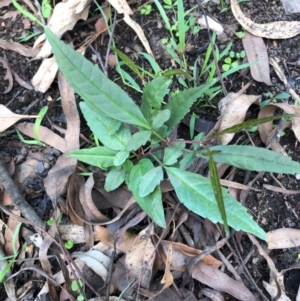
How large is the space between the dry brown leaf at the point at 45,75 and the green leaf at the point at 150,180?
1.75ft

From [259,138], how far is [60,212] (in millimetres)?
721

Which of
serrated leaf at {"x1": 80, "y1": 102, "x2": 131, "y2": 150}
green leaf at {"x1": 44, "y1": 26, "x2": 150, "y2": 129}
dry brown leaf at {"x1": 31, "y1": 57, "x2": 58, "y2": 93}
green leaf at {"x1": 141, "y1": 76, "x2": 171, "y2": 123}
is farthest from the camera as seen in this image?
dry brown leaf at {"x1": 31, "y1": 57, "x2": 58, "y2": 93}

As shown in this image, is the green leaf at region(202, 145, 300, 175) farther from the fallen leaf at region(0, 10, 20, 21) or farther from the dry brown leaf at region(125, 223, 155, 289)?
the fallen leaf at region(0, 10, 20, 21)

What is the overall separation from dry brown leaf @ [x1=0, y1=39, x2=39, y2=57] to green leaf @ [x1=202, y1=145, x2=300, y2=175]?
2.64 ft

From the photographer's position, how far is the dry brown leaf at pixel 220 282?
1.42 m

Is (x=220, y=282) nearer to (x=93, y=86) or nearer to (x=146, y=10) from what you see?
(x=93, y=86)

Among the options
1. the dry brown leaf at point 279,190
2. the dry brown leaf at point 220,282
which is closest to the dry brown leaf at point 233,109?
the dry brown leaf at point 279,190

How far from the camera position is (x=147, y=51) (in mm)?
1608

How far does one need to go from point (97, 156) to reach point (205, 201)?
0.36 m

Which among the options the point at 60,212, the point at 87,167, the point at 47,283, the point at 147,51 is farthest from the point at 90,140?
the point at 47,283

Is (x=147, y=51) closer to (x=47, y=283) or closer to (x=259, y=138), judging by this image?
(x=259, y=138)

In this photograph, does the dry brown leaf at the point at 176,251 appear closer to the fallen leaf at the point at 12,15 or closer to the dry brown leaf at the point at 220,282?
the dry brown leaf at the point at 220,282

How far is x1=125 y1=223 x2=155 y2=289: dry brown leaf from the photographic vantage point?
144cm

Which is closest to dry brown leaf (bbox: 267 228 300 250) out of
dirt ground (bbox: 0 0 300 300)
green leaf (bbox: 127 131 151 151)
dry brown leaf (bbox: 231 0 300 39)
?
dirt ground (bbox: 0 0 300 300)
